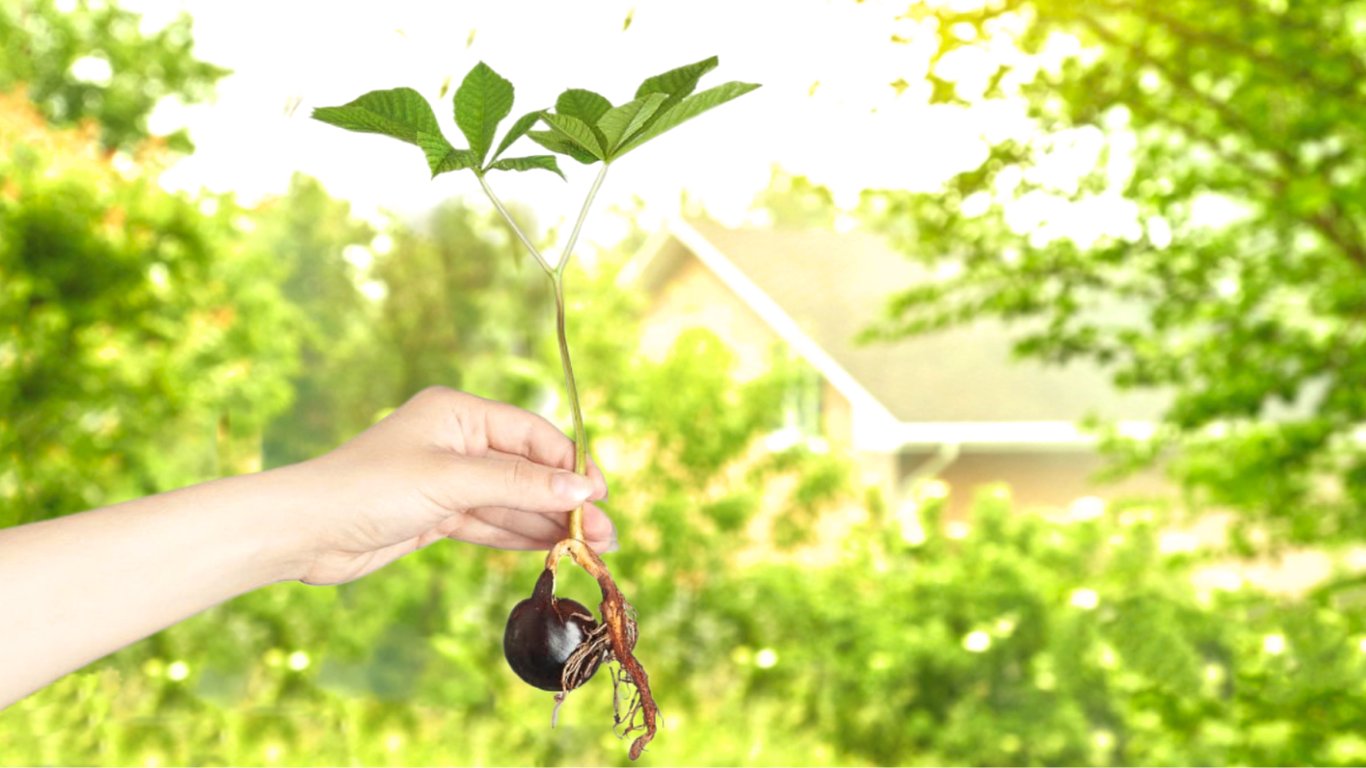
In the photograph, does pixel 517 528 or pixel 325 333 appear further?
pixel 325 333

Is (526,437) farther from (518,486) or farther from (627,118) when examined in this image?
(627,118)

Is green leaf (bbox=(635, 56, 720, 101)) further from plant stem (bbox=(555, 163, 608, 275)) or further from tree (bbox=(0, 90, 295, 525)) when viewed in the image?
tree (bbox=(0, 90, 295, 525))

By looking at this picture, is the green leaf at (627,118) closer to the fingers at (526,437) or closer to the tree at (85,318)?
the fingers at (526,437)

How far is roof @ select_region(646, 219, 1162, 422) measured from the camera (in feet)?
29.7

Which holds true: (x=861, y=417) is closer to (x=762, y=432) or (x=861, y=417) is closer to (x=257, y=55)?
(x=762, y=432)

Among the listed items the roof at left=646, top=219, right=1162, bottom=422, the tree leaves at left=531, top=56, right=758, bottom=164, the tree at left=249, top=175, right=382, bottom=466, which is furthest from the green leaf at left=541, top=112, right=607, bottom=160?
the roof at left=646, top=219, right=1162, bottom=422

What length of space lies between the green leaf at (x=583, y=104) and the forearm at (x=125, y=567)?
0.35 meters

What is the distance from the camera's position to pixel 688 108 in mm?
696

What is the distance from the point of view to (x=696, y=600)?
4.71 m

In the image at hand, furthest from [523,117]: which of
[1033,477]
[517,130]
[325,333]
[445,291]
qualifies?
[1033,477]

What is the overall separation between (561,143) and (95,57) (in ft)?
27.7

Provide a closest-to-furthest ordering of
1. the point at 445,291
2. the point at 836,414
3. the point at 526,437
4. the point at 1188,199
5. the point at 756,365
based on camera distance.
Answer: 1. the point at 526,437
2. the point at 1188,199
3. the point at 756,365
4. the point at 445,291
5. the point at 836,414

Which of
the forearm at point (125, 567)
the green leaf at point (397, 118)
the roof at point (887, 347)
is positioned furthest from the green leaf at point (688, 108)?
the roof at point (887, 347)

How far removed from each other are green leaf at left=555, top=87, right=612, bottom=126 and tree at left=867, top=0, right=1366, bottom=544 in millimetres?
1585
